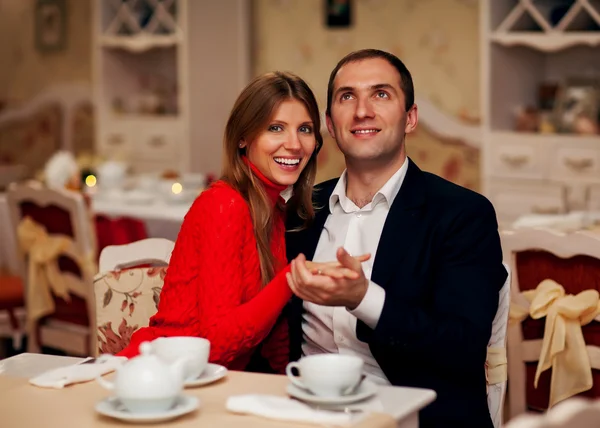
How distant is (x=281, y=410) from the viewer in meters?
1.51

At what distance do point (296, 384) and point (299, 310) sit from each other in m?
0.56

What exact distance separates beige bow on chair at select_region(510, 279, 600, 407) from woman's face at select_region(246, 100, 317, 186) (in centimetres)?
65

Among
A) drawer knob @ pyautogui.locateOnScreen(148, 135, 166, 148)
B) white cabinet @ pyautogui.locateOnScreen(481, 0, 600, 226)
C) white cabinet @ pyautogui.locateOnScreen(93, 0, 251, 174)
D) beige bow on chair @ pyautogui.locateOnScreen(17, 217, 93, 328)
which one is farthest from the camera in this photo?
drawer knob @ pyautogui.locateOnScreen(148, 135, 166, 148)

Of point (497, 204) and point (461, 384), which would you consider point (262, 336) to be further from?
point (497, 204)

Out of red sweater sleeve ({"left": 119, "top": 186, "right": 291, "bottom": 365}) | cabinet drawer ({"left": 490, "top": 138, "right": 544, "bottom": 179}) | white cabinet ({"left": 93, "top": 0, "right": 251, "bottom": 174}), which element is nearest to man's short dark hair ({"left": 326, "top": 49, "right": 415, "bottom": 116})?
red sweater sleeve ({"left": 119, "top": 186, "right": 291, "bottom": 365})

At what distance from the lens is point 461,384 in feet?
6.43

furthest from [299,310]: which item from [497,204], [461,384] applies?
[497,204]

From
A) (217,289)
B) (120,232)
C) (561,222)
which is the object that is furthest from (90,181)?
(217,289)

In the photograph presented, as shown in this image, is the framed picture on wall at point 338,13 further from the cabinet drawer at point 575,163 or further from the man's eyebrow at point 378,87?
the man's eyebrow at point 378,87

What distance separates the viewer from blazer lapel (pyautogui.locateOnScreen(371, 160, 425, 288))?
2.04 meters

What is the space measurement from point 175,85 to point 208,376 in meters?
4.55

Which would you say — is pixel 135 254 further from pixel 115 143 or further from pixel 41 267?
pixel 115 143

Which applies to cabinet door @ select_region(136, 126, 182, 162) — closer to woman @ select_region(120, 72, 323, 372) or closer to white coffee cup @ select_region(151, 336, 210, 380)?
woman @ select_region(120, 72, 323, 372)

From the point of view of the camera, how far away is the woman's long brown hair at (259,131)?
211 centimetres
